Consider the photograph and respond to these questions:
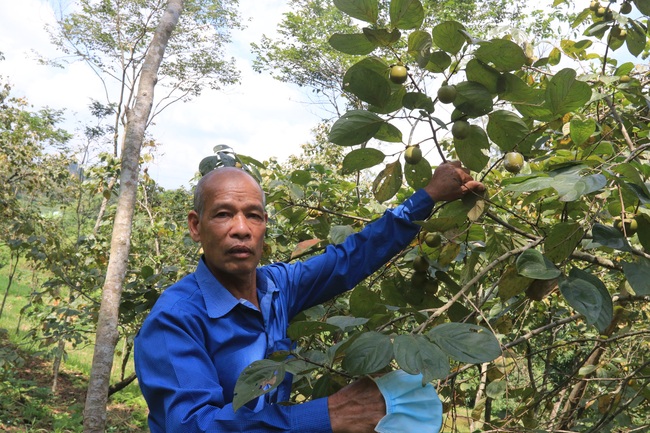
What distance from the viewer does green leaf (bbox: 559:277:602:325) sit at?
1.03 meters

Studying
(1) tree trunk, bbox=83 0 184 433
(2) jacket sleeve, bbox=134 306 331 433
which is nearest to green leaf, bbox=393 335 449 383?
(2) jacket sleeve, bbox=134 306 331 433

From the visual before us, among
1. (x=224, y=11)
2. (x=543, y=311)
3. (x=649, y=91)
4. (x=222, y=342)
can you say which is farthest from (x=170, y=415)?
(x=224, y=11)

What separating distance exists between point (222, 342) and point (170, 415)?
0.23m

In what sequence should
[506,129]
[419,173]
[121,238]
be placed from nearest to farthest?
[506,129] → [419,173] → [121,238]

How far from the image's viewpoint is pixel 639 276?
1.10 m

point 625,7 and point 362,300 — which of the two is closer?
point 362,300

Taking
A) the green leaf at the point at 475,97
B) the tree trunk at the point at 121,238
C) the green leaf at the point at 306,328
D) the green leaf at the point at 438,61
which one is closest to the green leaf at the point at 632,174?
the green leaf at the point at 475,97

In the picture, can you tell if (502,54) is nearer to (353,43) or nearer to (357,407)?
(353,43)

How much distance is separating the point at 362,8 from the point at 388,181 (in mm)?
463

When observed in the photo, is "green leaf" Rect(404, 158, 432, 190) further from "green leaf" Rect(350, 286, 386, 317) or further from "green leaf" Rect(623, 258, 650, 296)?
"green leaf" Rect(623, 258, 650, 296)

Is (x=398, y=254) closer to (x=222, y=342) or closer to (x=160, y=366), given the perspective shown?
(x=222, y=342)

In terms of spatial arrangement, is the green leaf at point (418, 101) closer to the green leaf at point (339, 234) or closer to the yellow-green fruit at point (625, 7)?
the green leaf at point (339, 234)

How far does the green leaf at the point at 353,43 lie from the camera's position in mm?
1196

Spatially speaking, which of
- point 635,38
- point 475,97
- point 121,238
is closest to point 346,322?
point 475,97
